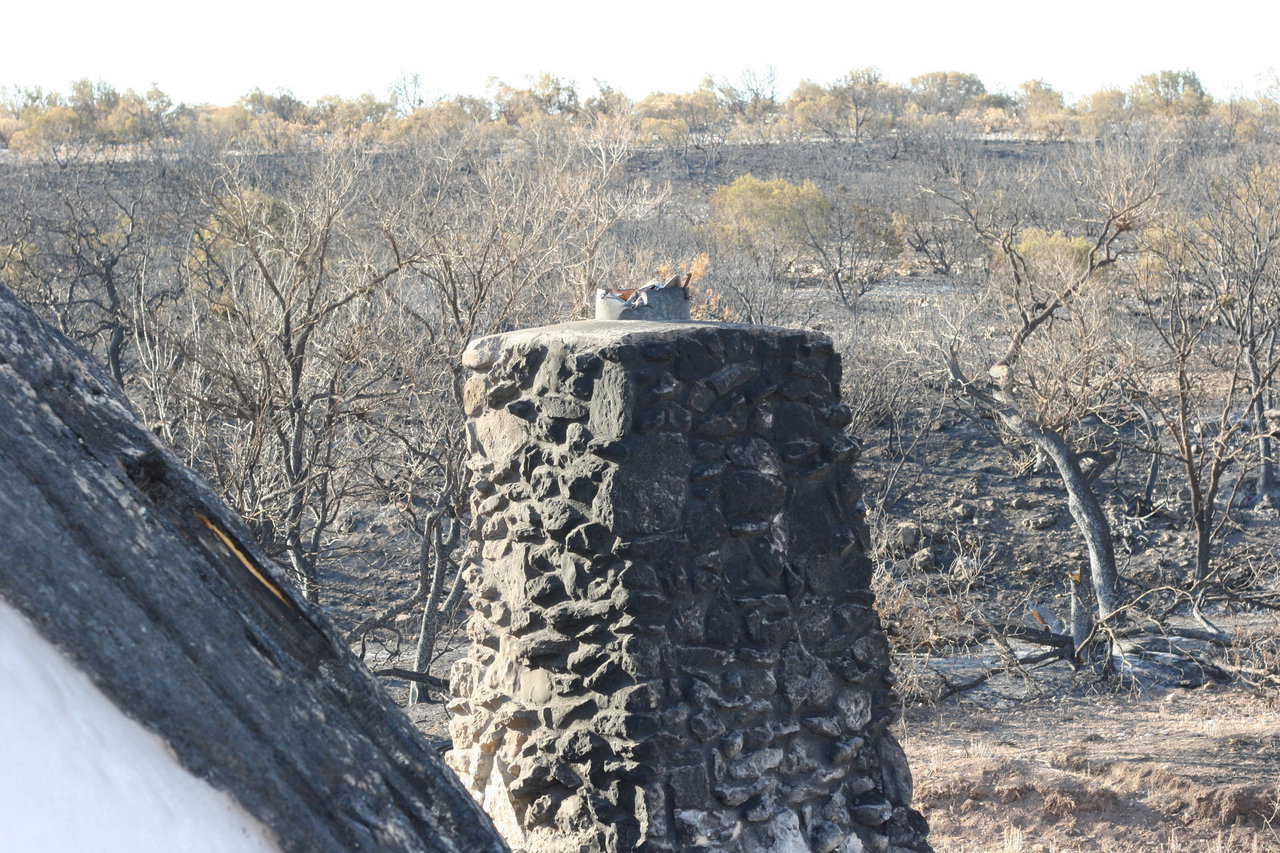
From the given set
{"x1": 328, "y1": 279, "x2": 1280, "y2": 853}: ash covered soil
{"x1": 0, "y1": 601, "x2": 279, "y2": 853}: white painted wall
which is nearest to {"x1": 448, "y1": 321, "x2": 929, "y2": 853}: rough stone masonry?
{"x1": 0, "y1": 601, "x2": 279, "y2": 853}: white painted wall

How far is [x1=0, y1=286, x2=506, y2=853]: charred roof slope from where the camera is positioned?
5.30 feet

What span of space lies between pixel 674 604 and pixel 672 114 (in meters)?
47.0

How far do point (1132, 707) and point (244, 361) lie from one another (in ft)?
27.0

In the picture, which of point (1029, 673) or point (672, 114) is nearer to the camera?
point (1029, 673)

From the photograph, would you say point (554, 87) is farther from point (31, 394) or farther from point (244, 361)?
point (31, 394)

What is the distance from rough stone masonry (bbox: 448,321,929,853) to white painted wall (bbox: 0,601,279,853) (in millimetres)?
2293

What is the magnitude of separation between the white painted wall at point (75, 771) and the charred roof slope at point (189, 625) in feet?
Result: 0.09

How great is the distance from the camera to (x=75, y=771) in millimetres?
1573

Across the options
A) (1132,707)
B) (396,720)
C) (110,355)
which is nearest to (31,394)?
(396,720)

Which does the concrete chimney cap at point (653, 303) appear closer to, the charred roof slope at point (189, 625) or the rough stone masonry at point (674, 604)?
the rough stone masonry at point (674, 604)

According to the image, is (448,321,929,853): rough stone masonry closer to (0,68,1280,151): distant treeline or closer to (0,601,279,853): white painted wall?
(0,601,279,853): white painted wall

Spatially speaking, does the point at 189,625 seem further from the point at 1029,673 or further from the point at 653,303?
the point at 1029,673

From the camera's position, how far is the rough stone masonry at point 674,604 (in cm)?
386

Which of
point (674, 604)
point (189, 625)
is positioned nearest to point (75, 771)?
point (189, 625)
